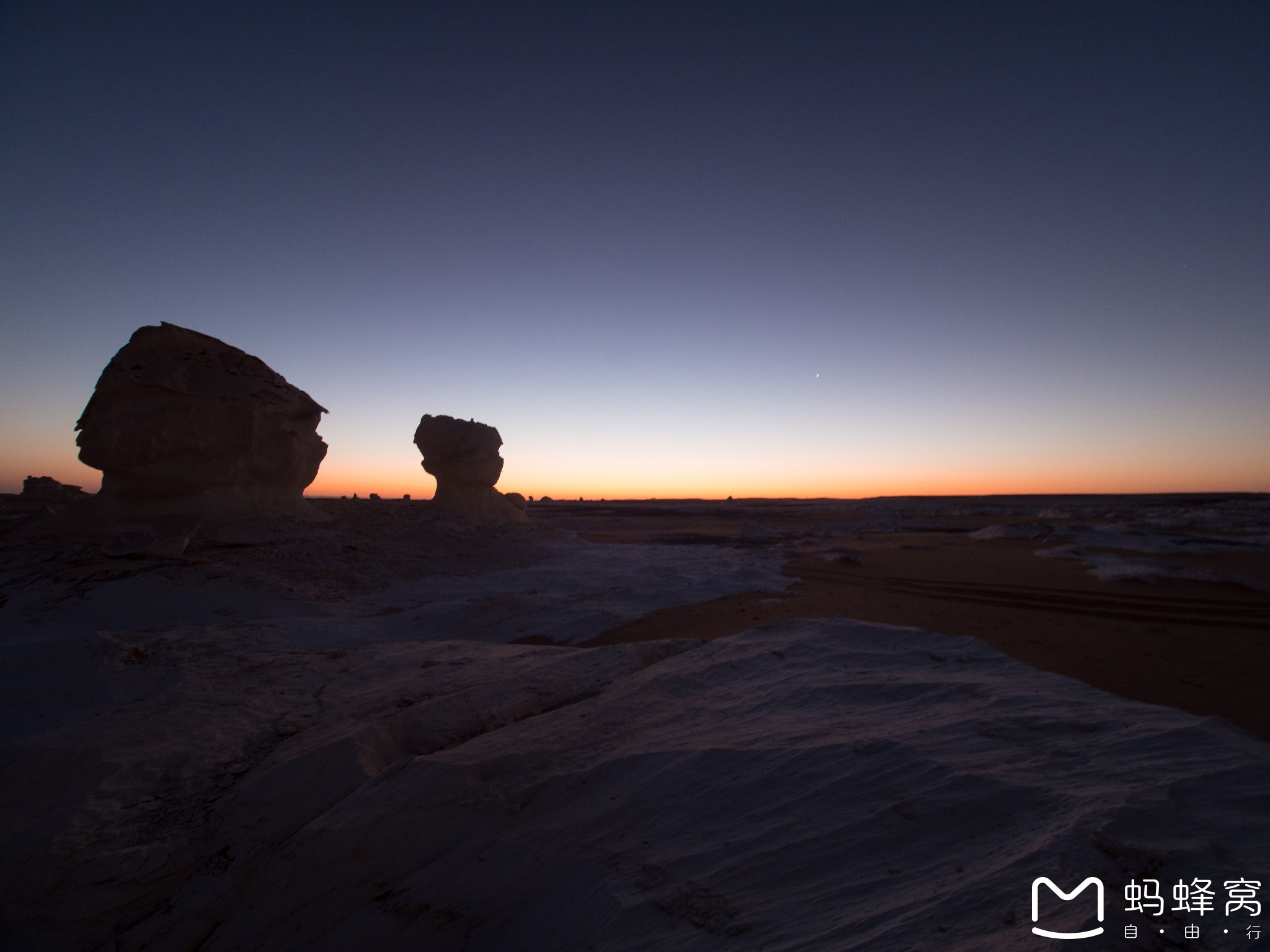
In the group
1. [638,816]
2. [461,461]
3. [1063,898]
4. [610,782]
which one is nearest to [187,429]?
[461,461]

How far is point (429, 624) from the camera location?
25.2 ft

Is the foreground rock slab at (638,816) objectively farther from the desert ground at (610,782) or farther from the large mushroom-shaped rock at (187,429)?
the large mushroom-shaped rock at (187,429)

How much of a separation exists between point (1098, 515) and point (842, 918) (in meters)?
44.2

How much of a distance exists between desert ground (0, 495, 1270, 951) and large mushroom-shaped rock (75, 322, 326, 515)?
4183 millimetres

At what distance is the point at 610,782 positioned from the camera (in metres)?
3.08

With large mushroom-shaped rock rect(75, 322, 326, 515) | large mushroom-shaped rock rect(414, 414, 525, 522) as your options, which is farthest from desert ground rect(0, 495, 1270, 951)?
large mushroom-shaped rock rect(414, 414, 525, 522)

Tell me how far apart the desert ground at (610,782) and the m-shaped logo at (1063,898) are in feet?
0.08

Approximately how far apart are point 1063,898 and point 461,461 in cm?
1901

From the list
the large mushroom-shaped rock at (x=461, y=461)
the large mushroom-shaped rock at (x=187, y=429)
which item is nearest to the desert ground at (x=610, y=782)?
the large mushroom-shaped rock at (x=187, y=429)

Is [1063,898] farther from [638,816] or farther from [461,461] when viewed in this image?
[461,461]

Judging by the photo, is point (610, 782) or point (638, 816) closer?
point (638, 816)

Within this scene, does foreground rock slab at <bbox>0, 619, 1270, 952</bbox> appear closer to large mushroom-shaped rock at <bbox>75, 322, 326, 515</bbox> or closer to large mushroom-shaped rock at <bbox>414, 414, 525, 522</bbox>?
large mushroom-shaped rock at <bbox>75, 322, 326, 515</bbox>

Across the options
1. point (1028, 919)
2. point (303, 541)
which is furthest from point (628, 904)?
point (303, 541)

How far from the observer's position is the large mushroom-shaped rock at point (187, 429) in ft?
34.9
